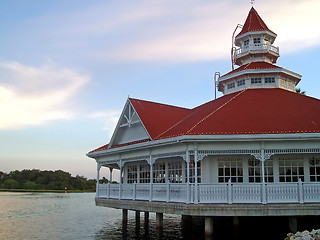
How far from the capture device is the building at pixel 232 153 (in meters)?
16.0

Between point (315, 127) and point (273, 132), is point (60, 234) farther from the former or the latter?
point (315, 127)

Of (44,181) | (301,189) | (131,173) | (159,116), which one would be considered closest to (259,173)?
(301,189)

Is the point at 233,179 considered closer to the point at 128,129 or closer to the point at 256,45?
the point at 128,129

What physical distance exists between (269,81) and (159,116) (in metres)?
7.62

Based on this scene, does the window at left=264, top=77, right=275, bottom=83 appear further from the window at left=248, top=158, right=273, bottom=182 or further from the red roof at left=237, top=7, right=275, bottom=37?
the window at left=248, top=158, right=273, bottom=182

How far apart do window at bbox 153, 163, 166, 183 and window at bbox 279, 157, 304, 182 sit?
23.8ft

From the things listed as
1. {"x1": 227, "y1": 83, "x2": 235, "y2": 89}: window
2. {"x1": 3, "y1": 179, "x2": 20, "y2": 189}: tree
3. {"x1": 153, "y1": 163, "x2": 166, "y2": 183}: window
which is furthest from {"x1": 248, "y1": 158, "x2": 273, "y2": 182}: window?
{"x1": 3, "y1": 179, "x2": 20, "y2": 189}: tree

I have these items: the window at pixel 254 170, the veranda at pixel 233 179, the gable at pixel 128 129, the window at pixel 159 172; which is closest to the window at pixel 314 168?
the veranda at pixel 233 179

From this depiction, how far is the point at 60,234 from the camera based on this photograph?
23.0 m

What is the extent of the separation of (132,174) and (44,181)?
89280 mm

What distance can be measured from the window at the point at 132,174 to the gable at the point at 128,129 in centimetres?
218

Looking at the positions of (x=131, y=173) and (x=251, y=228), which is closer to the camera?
(x=251, y=228)

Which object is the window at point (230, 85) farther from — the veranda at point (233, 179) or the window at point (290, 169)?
the window at point (290, 169)

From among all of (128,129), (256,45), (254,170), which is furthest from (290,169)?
(256,45)
